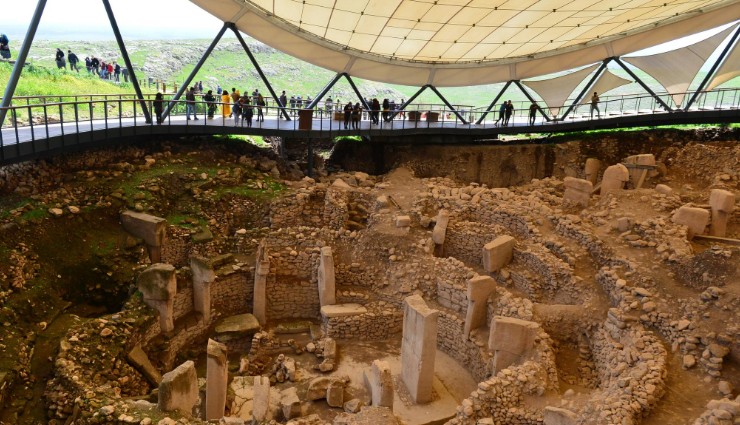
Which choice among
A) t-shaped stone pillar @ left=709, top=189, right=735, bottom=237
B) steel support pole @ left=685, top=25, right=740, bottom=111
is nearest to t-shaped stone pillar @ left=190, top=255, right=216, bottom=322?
t-shaped stone pillar @ left=709, top=189, right=735, bottom=237

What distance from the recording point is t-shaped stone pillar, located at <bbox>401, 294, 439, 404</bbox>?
10.5m

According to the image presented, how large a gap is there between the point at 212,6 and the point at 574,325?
15268 millimetres

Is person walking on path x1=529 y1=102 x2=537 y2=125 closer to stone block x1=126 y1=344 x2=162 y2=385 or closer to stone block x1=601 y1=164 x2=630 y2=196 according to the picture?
stone block x1=601 y1=164 x2=630 y2=196

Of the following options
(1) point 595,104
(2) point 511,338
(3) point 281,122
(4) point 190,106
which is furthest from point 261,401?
(1) point 595,104

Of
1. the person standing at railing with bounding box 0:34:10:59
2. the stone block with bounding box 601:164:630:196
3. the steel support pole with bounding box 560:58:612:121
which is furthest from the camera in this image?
the steel support pole with bounding box 560:58:612:121

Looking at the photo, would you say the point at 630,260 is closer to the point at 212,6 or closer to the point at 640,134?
the point at 640,134

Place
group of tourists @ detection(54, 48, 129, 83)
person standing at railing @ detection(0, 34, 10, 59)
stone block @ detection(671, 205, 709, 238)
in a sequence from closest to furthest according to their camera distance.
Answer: stone block @ detection(671, 205, 709, 238) < person standing at railing @ detection(0, 34, 10, 59) < group of tourists @ detection(54, 48, 129, 83)

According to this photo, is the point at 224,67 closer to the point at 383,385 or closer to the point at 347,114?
the point at 347,114

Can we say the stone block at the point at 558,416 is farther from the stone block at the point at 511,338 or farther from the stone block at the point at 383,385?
the stone block at the point at 383,385

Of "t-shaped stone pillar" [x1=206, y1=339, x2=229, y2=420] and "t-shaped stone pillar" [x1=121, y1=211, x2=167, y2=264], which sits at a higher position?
"t-shaped stone pillar" [x1=121, y1=211, x2=167, y2=264]

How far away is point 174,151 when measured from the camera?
18156mm

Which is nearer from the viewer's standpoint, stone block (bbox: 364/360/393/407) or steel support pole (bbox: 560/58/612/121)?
stone block (bbox: 364/360/393/407)

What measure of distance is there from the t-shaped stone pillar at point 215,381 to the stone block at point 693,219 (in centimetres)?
1155

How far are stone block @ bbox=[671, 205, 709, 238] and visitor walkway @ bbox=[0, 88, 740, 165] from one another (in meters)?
10.8
